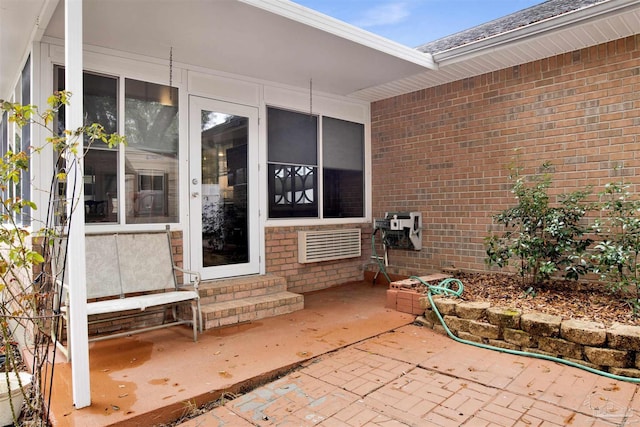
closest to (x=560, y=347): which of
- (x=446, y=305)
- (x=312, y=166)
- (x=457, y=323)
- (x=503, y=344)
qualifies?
(x=503, y=344)

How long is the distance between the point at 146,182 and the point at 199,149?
0.70 m

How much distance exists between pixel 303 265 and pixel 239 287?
1.29 m

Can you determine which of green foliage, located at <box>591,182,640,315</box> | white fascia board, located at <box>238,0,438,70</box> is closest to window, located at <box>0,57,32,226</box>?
white fascia board, located at <box>238,0,438,70</box>

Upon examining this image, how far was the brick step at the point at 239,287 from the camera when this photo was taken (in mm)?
4179

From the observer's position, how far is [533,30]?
13.0ft

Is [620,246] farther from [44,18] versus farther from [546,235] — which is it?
[44,18]

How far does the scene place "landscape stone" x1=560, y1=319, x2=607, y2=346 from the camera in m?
2.92

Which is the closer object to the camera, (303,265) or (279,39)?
(279,39)

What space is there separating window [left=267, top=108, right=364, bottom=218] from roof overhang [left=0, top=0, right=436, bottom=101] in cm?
75

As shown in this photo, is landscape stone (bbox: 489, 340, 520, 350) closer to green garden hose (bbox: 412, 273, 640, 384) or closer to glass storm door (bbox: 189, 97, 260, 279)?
green garden hose (bbox: 412, 273, 640, 384)

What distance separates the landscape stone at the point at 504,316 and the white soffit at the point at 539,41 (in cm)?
271

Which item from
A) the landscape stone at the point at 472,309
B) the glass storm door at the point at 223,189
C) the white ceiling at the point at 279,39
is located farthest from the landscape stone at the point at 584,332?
the glass storm door at the point at 223,189

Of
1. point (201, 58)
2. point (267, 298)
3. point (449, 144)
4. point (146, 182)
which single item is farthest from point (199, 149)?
point (449, 144)

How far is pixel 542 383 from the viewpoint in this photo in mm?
2736
